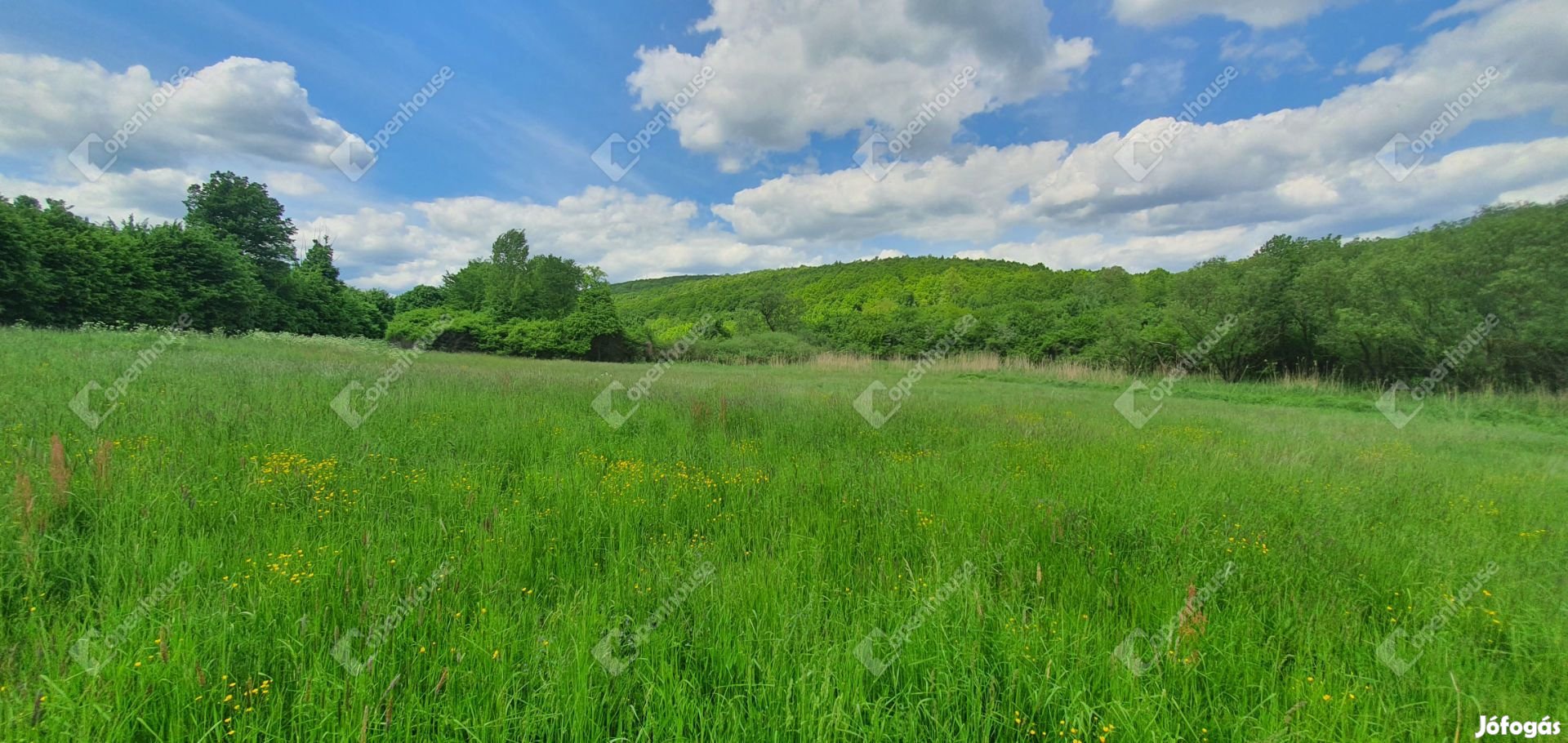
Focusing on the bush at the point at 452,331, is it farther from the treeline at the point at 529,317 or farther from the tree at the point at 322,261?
the tree at the point at 322,261

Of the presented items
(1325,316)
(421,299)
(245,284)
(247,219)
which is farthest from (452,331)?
(1325,316)

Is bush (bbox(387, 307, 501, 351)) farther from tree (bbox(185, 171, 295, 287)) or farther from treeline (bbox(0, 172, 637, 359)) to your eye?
tree (bbox(185, 171, 295, 287))

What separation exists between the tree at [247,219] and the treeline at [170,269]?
0.22 ft

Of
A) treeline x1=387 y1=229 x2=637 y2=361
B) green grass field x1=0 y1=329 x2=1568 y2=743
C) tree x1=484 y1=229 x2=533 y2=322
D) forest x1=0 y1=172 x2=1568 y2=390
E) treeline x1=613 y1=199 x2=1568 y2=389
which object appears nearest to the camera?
green grass field x1=0 y1=329 x2=1568 y2=743

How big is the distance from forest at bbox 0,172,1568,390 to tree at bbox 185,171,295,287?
129 millimetres

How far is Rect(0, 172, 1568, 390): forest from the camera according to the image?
16.6 meters

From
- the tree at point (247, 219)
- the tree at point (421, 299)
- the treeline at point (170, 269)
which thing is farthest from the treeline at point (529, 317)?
the tree at point (421, 299)

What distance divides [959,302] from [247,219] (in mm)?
61992

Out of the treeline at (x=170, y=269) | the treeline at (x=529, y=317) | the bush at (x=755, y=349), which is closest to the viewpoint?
the treeline at (x=170, y=269)

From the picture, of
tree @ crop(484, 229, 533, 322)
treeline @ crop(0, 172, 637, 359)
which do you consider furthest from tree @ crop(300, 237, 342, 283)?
tree @ crop(484, 229, 533, 322)

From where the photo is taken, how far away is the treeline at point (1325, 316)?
1577cm

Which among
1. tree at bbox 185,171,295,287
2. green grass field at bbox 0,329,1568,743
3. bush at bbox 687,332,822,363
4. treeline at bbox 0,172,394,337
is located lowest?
Result: green grass field at bbox 0,329,1568,743

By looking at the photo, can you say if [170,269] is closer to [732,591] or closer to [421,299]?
[421,299]

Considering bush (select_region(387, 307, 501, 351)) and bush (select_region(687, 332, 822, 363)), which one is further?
bush (select_region(387, 307, 501, 351))
